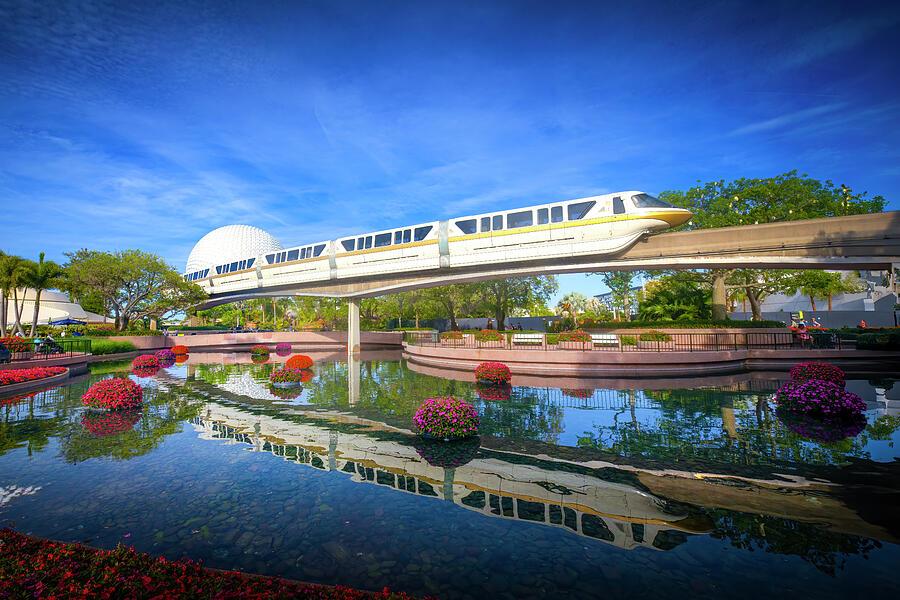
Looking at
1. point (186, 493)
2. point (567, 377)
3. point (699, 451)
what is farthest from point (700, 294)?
point (186, 493)

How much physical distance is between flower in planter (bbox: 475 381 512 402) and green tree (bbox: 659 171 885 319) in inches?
916

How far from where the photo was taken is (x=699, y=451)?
10.2 meters

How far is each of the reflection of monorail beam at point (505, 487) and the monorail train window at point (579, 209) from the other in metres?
19.4

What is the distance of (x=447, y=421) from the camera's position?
11.6 meters

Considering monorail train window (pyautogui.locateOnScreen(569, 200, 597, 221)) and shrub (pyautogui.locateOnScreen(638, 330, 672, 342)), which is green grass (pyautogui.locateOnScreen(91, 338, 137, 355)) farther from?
shrub (pyautogui.locateOnScreen(638, 330, 672, 342))

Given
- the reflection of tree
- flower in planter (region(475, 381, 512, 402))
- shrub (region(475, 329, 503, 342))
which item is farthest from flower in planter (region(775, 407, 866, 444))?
shrub (region(475, 329, 503, 342))

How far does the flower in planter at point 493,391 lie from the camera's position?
17.8m

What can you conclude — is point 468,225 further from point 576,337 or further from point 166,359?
point 166,359

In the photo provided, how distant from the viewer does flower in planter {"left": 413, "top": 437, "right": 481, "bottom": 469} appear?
32.6 feet

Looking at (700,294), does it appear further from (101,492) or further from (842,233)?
(101,492)

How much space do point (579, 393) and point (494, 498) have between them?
11.9 metres

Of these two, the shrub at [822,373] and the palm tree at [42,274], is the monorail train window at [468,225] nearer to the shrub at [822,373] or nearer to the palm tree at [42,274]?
the shrub at [822,373]

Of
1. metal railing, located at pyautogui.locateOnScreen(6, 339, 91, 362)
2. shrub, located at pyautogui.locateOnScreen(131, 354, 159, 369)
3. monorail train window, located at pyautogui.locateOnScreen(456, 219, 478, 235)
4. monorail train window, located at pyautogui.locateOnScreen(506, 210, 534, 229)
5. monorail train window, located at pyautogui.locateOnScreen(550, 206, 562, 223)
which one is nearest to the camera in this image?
monorail train window, located at pyautogui.locateOnScreen(550, 206, 562, 223)

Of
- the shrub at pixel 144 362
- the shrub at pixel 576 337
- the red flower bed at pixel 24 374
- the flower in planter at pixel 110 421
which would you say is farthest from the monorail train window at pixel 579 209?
the shrub at pixel 144 362
